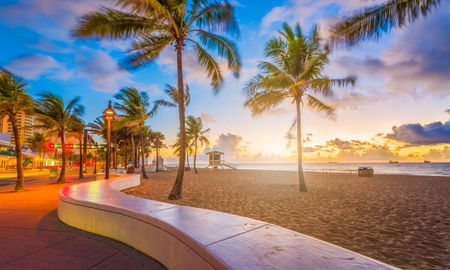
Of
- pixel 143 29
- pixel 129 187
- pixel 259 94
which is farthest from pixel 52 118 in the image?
pixel 259 94

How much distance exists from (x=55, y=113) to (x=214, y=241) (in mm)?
16922

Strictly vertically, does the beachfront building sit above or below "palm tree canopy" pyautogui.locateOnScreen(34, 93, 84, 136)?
below

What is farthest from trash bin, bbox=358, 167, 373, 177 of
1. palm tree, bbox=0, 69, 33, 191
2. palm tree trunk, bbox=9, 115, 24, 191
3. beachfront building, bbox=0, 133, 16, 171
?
beachfront building, bbox=0, 133, 16, 171

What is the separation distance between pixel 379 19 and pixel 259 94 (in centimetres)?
709

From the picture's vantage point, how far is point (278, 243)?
74.3 inches

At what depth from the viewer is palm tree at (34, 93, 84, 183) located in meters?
13.4

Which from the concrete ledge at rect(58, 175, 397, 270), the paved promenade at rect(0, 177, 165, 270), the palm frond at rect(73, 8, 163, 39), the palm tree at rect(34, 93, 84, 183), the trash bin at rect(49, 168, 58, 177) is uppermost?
the palm frond at rect(73, 8, 163, 39)

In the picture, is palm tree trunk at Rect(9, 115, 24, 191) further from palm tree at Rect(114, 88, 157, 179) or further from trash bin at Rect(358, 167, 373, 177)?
trash bin at Rect(358, 167, 373, 177)

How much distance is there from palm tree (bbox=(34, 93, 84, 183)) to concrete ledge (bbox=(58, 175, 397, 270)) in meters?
13.6

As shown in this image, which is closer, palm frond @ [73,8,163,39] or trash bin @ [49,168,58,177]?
palm frond @ [73,8,163,39]

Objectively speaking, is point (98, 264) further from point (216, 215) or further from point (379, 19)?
point (379, 19)

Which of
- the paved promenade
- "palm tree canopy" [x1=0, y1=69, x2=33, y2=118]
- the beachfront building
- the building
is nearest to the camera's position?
the paved promenade

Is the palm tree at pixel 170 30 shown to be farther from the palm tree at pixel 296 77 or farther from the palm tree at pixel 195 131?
the palm tree at pixel 195 131

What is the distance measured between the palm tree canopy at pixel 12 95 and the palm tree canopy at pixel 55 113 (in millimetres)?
2344
